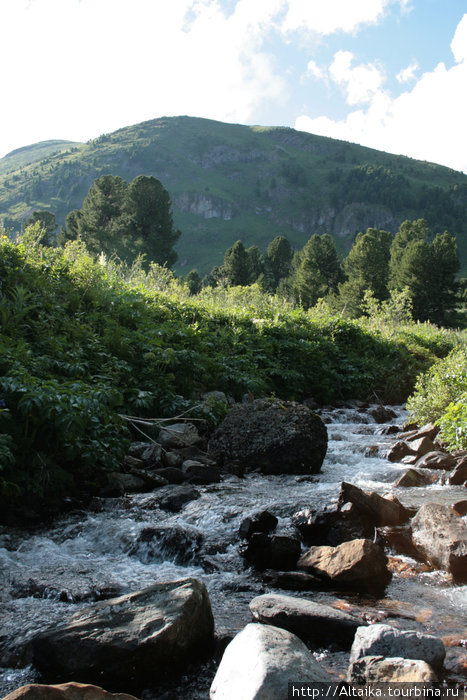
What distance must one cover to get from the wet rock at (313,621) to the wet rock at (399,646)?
27cm

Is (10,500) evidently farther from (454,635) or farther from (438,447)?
(438,447)

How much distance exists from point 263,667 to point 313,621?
0.77 meters

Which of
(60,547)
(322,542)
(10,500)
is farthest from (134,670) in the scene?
(10,500)

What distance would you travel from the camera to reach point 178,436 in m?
7.29

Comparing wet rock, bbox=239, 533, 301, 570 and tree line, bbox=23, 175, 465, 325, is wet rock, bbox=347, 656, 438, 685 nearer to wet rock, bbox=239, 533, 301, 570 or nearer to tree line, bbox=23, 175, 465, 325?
wet rock, bbox=239, 533, 301, 570

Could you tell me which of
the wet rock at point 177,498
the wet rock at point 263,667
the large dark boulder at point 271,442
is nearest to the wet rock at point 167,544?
the wet rock at point 177,498

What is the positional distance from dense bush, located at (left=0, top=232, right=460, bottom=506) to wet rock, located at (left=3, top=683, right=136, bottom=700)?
2521 mm

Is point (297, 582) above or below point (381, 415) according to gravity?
above

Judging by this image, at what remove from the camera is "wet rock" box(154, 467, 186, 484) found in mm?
6262

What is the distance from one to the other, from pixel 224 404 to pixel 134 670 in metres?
6.17

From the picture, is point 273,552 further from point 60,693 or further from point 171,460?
point 171,460

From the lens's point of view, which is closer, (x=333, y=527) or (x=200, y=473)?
(x=333, y=527)

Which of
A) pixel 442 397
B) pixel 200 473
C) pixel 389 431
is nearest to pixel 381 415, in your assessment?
pixel 389 431

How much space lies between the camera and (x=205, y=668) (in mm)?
2777
